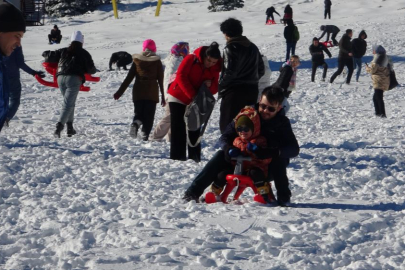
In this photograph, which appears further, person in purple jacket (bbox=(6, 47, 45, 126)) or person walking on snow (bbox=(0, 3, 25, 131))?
person in purple jacket (bbox=(6, 47, 45, 126))

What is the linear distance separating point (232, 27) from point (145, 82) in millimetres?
2437

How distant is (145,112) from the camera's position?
913 cm

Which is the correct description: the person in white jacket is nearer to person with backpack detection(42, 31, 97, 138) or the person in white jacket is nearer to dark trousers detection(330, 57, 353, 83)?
person with backpack detection(42, 31, 97, 138)

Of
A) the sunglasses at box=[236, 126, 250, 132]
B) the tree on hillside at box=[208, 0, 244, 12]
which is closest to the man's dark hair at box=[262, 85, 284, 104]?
the sunglasses at box=[236, 126, 250, 132]

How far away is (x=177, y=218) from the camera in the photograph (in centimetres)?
483

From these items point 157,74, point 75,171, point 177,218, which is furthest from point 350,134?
point 177,218

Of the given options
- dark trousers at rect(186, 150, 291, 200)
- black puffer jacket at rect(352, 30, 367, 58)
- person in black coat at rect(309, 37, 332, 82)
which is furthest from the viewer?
person in black coat at rect(309, 37, 332, 82)

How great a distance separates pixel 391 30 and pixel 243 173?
22.6m

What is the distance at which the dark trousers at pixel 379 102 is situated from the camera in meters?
12.0

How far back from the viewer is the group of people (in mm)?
5191

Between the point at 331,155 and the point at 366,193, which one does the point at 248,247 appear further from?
the point at 331,155

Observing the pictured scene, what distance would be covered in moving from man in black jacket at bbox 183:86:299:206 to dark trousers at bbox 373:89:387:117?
7139mm

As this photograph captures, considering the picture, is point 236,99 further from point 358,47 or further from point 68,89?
point 358,47

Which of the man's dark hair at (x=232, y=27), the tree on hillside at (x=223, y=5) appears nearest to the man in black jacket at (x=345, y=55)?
the man's dark hair at (x=232, y=27)
